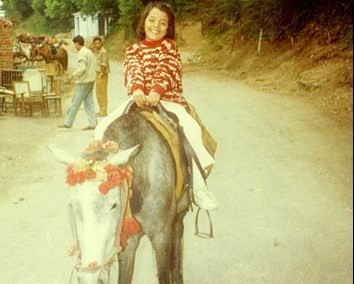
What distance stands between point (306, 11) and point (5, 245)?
14.8m

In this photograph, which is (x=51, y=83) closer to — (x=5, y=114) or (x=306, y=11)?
(x=5, y=114)

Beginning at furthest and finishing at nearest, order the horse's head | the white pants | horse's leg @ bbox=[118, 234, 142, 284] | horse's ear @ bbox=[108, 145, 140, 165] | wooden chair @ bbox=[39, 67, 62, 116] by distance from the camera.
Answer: wooden chair @ bbox=[39, 67, 62, 116], the white pants, horse's leg @ bbox=[118, 234, 142, 284], horse's ear @ bbox=[108, 145, 140, 165], the horse's head

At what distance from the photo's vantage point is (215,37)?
21.2 metres

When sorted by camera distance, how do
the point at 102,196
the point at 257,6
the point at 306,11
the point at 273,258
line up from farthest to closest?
the point at 257,6 → the point at 306,11 → the point at 273,258 → the point at 102,196

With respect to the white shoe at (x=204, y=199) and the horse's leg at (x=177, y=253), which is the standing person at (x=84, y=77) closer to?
the horse's leg at (x=177, y=253)

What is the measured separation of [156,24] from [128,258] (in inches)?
79.9

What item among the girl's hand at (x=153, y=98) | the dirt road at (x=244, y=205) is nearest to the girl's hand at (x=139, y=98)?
the girl's hand at (x=153, y=98)

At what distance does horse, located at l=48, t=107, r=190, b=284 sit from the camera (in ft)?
8.46

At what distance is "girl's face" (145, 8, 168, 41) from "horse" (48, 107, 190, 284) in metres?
0.95

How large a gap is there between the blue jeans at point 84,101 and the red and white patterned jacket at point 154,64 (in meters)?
6.80

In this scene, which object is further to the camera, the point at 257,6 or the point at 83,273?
the point at 257,6

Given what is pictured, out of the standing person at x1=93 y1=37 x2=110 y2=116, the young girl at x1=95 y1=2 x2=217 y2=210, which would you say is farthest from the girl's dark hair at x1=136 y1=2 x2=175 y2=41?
the standing person at x1=93 y1=37 x2=110 y2=116

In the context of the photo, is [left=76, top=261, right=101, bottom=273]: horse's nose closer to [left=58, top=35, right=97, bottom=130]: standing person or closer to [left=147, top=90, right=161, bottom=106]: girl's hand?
[left=147, top=90, right=161, bottom=106]: girl's hand

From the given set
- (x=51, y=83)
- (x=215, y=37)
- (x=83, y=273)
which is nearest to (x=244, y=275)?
(x=83, y=273)
